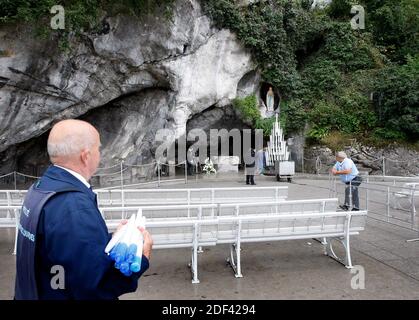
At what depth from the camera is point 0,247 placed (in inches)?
242

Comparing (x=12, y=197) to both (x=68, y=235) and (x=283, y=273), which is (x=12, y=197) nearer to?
(x=283, y=273)

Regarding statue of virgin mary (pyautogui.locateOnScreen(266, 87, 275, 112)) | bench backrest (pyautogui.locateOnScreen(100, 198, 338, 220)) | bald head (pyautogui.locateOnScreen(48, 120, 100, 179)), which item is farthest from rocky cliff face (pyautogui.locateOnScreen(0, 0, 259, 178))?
bald head (pyautogui.locateOnScreen(48, 120, 100, 179))

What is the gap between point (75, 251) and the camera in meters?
1.64

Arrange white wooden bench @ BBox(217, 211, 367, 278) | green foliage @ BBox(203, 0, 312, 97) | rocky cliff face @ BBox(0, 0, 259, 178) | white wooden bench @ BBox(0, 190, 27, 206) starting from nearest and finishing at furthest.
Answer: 1. white wooden bench @ BBox(217, 211, 367, 278)
2. white wooden bench @ BBox(0, 190, 27, 206)
3. rocky cliff face @ BBox(0, 0, 259, 178)
4. green foliage @ BBox(203, 0, 312, 97)

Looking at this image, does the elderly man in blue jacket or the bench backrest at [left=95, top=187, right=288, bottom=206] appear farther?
the bench backrest at [left=95, top=187, right=288, bottom=206]

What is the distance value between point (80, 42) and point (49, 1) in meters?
1.86

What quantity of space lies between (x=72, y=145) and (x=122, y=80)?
13.6 metres

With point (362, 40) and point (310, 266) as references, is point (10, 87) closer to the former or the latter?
point (310, 266)

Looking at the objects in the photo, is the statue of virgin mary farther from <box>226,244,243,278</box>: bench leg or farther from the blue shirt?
<box>226,244,243,278</box>: bench leg

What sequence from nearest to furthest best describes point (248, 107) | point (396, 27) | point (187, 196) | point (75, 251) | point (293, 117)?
point (75, 251) → point (187, 196) → point (248, 107) → point (293, 117) → point (396, 27)

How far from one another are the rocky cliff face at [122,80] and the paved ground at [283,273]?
7.80 m

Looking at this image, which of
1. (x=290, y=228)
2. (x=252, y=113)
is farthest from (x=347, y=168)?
(x=252, y=113)

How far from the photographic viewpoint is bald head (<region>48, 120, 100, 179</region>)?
1878 millimetres

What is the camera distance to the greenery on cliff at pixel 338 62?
18.4m
